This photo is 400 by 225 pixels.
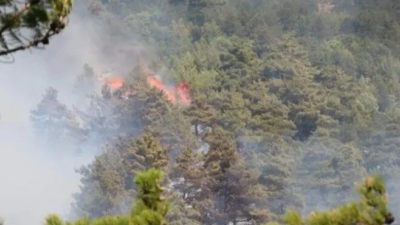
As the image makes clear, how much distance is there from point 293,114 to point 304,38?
14895 millimetres

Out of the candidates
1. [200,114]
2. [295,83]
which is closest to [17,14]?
[200,114]

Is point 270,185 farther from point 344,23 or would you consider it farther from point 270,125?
point 344,23

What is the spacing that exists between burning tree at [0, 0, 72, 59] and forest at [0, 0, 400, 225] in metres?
1.03

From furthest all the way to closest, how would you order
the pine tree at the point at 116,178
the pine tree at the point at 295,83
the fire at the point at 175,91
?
1. the fire at the point at 175,91
2. the pine tree at the point at 295,83
3. the pine tree at the point at 116,178

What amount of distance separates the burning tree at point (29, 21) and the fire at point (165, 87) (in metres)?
23.3

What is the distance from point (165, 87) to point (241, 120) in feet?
29.6

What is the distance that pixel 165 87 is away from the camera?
3459cm

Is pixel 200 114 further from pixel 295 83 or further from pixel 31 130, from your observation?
pixel 31 130

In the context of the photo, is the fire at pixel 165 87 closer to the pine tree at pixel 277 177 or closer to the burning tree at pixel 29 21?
the pine tree at pixel 277 177

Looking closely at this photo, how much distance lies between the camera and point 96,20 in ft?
160

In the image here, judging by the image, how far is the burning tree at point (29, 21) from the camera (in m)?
4.24

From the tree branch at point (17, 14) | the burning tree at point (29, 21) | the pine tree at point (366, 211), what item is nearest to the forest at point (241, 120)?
the pine tree at point (366, 211)

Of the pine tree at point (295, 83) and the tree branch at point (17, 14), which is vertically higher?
the tree branch at point (17, 14)

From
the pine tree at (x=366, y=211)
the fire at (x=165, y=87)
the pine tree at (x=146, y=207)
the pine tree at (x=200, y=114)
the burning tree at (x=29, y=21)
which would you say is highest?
the burning tree at (x=29, y=21)
